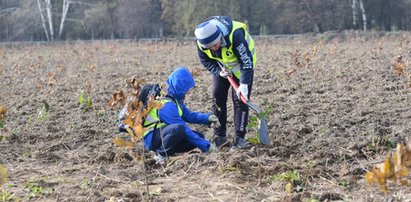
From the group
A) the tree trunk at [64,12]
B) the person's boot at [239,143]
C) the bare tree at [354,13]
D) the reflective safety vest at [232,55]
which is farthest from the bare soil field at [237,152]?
the tree trunk at [64,12]

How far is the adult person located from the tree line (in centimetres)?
3511

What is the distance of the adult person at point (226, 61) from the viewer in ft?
18.8

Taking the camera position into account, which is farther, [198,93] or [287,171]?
[198,93]

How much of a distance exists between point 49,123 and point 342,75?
5869mm

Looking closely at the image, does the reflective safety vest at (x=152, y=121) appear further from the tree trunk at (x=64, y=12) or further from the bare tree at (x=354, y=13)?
the tree trunk at (x=64, y=12)

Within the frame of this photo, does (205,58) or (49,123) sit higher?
(205,58)

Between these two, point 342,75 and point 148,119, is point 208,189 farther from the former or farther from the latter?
point 342,75

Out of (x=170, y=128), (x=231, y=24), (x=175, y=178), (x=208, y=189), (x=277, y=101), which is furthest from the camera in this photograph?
(x=277, y=101)

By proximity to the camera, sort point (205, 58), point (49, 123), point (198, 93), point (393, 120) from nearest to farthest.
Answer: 1. point (205, 58)
2. point (393, 120)
3. point (49, 123)
4. point (198, 93)

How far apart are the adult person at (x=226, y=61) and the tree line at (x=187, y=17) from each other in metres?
35.1

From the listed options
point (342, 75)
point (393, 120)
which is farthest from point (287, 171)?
point (342, 75)

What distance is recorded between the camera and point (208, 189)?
4.39 metres

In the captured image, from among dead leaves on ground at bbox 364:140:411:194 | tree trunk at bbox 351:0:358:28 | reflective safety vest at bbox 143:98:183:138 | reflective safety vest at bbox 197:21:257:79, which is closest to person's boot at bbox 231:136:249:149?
reflective safety vest at bbox 197:21:257:79

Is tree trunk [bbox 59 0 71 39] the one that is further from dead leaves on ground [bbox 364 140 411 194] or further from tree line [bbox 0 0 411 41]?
dead leaves on ground [bbox 364 140 411 194]
